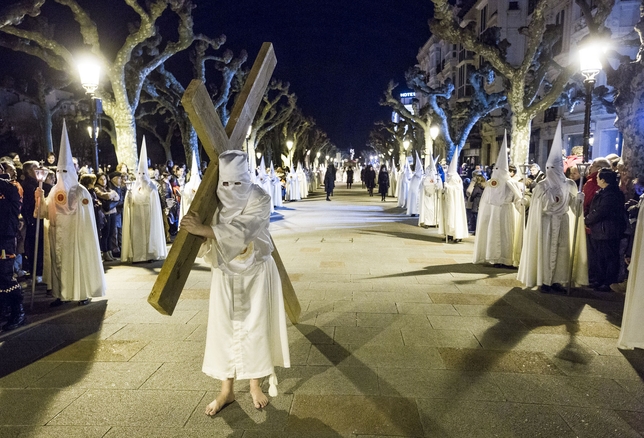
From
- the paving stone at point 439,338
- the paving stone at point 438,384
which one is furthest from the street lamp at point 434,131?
the paving stone at point 438,384

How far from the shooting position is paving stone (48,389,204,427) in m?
3.36

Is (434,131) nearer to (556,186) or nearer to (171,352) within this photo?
(556,186)

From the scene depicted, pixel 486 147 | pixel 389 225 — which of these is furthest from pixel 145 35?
pixel 486 147

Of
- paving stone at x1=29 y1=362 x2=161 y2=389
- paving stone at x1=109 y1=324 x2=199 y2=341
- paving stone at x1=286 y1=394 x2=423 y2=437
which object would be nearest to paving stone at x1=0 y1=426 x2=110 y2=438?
paving stone at x1=29 y1=362 x2=161 y2=389

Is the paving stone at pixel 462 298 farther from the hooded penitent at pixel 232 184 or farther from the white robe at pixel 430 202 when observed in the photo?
the white robe at pixel 430 202

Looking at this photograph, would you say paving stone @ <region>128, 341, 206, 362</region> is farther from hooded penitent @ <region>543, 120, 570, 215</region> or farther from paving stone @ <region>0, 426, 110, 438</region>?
hooded penitent @ <region>543, 120, 570, 215</region>

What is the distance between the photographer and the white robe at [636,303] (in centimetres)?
465

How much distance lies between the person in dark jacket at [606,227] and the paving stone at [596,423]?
14.5ft

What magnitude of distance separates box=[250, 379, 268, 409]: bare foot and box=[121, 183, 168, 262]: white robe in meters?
6.48

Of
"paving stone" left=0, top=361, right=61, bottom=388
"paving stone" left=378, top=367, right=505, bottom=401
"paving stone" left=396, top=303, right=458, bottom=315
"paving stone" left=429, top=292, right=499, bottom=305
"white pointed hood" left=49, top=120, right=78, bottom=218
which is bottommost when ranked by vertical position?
"paving stone" left=0, top=361, right=61, bottom=388

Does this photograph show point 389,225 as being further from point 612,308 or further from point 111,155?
point 111,155

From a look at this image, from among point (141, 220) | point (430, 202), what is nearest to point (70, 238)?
point (141, 220)

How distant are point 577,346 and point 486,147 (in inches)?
1668

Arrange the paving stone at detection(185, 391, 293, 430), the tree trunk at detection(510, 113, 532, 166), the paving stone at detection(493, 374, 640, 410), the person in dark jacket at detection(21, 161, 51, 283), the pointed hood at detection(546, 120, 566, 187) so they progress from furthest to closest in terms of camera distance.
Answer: the tree trunk at detection(510, 113, 532, 166) → the person in dark jacket at detection(21, 161, 51, 283) → the pointed hood at detection(546, 120, 566, 187) → the paving stone at detection(493, 374, 640, 410) → the paving stone at detection(185, 391, 293, 430)
